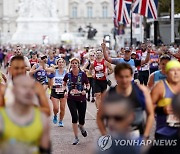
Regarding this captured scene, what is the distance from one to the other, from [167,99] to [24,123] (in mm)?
2311

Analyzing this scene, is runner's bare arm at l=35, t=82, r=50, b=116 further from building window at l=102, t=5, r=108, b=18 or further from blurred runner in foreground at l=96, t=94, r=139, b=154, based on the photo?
building window at l=102, t=5, r=108, b=18

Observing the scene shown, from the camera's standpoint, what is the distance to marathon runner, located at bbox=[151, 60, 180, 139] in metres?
7.43

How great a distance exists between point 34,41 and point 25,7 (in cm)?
349

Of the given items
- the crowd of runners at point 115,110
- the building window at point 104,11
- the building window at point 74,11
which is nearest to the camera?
the crowd of runners at point 115,110

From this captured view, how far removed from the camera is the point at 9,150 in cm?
510

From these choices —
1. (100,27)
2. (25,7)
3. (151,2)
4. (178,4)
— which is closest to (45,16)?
(25,7)

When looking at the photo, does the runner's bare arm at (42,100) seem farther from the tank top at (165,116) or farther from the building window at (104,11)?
the building window at (104,11)

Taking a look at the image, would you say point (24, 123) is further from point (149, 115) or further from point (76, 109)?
point (76, 109)

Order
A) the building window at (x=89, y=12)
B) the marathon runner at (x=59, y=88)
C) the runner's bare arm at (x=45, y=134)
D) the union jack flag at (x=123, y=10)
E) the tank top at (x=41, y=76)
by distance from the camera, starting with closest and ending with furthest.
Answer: the runner's bare arm at (x=45, y=134), the marathon runner at (x=59, y=88), the tank top at (x=41, y=76), the union jack flag at (x=123, y=10), the building window at (x=89, y=12)

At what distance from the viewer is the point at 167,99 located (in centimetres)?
744

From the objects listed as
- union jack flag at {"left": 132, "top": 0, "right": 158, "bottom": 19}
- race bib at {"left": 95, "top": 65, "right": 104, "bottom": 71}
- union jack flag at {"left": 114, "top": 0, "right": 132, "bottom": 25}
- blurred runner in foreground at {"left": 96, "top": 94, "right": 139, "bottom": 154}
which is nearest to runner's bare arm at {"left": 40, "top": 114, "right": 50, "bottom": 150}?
blurred runner in foreground at {"left": 96, "top": 94, "right": 139, "bottom": 154}

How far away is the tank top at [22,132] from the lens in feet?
Answer: 17.9

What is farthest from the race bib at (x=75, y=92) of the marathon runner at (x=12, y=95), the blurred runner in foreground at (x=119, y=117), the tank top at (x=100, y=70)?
the blurred runner in foreground at (x=119, y=117)

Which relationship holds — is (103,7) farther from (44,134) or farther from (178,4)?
(44,134)
